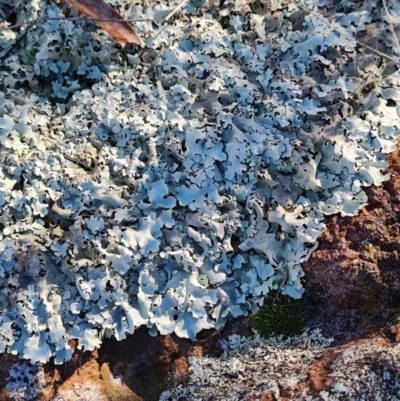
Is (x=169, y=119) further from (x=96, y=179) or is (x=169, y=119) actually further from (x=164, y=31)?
(x=164, y=31)

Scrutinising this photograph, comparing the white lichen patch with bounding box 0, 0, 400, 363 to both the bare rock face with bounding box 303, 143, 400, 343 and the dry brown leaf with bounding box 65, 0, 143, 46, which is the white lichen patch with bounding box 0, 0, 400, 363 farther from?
the dry brown leaf with bounding box 65, 0, 143, 46

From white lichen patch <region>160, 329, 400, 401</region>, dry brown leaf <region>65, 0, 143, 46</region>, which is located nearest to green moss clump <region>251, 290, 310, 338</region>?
white lichen patch <region>160, 329, 400, 401</region>

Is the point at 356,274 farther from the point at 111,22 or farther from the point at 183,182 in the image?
the point at 111,22

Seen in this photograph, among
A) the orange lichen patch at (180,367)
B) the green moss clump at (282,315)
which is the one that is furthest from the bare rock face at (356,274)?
the orange lichen patch at (180,367)

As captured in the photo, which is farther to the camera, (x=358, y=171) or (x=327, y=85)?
(x=327, y=85)

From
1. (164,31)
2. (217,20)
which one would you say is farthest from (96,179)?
(217,20)

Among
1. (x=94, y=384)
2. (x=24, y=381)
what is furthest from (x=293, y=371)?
(x=24, y=381)
